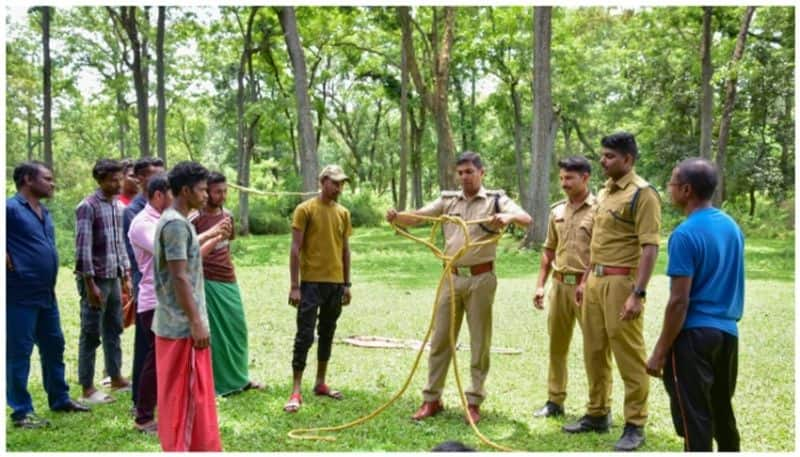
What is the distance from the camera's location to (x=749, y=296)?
11602 mm

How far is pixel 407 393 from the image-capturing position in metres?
6.08

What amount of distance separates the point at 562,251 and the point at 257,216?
→ 24.7 metres

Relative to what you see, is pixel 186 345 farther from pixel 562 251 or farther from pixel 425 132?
pixel 425 132

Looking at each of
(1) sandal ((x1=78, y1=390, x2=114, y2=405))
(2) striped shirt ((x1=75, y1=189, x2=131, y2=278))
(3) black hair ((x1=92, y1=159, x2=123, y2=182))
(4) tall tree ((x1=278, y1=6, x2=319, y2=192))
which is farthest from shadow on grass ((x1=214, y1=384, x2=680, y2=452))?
(4) tall tree ((x1=278, y1=6, x2=319, y2=192))

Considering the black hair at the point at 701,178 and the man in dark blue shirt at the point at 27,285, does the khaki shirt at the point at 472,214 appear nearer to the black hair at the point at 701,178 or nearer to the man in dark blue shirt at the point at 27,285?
the black hair at the point at 701,178

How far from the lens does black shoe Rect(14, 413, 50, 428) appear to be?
504cm

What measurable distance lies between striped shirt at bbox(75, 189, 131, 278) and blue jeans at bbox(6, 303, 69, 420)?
0.49m

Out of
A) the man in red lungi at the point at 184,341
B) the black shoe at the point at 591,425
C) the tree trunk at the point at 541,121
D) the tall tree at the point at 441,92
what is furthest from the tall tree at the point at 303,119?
the man in red lungi at the point at 184,341

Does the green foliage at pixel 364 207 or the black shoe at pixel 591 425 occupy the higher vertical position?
the green foliage at pixel 364 207

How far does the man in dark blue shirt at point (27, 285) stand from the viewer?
198 inches

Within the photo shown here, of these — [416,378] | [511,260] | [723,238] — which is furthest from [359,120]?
[723,238]

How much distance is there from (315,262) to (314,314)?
1.30 ft

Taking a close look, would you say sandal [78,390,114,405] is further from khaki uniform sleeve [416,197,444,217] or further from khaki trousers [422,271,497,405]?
khaki uniform sleeve [416,197,444,217]

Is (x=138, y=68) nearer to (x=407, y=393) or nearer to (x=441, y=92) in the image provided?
(x=441, y=92)
